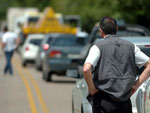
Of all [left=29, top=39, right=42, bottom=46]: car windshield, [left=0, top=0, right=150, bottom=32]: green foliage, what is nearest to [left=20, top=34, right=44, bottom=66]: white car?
[left=29, top=39, right=42, bottom=46]: car windshield

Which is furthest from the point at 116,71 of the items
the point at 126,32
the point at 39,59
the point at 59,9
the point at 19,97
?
the point at 59,9

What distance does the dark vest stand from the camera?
6.56 metres

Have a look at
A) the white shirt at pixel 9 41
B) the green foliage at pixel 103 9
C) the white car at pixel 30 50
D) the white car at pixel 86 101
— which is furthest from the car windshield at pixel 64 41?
the white car at pixel 86 101

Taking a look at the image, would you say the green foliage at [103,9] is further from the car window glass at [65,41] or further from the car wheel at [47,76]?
the car wheel at [47,76]

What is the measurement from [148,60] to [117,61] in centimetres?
38

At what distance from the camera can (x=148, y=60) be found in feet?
22.4

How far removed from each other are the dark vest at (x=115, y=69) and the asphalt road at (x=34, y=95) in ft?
21.5

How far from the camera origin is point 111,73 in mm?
6570

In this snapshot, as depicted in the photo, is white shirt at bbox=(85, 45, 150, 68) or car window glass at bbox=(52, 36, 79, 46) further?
car window glass at bbox=(52, 36, 79, 46)

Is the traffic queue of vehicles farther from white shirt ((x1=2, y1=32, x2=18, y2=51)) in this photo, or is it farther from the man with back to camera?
white shirt ((x1=2, y1=32, x2=18, y2=51))

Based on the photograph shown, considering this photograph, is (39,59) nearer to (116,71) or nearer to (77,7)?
(116,71)

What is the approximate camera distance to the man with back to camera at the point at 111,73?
6.56 metres

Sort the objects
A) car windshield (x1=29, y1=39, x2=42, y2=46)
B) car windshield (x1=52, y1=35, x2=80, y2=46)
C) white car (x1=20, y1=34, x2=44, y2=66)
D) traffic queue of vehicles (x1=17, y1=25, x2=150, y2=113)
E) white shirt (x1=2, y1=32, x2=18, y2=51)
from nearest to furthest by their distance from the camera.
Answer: traffic queue of vehicles (x1=17, y1=25, x2=150, y2=113), car windshield (x1=52, y1=35, x2=80, y2=46), white shirt (x1=2, y1=32, x2=18, y2=51), white car (x1=20, y1=34, x2=44, y2=66), car windshield (x1=29, y1=39, x2=42, y2=46)

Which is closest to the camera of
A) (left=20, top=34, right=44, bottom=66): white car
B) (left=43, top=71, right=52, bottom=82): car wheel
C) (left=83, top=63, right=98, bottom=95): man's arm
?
(left=83, top=63, right=98, bottom=95): man's arm
